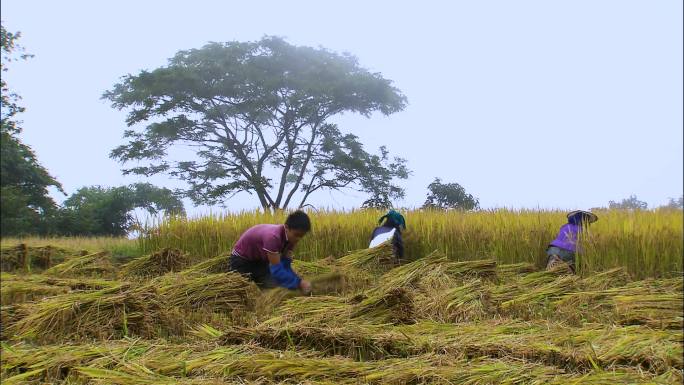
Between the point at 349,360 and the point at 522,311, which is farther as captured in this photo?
the point at 522,311

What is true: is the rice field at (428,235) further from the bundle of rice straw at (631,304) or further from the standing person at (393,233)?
the standing person at (393,233)

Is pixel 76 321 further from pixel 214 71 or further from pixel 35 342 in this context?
pixel 214 71

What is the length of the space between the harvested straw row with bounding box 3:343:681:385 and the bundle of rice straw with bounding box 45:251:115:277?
10.8 feet

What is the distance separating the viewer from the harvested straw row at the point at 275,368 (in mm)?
1712

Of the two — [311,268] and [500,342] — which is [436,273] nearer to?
[311,268]

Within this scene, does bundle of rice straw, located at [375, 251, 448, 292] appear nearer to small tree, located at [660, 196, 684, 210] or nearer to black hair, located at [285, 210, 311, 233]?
Result: black hair, located at [285, 210, 311, 233]

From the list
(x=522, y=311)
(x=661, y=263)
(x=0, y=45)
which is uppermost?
(x=0, y=45)

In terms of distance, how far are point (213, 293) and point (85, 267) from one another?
97.3 inches

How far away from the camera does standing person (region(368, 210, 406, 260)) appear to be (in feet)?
18.3

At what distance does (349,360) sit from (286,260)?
1.82 meters

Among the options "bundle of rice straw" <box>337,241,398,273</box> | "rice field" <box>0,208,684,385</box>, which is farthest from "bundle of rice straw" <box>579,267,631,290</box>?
"bundle of rice straw" <box>337,241,398,273</box>

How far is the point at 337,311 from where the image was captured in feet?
9.61

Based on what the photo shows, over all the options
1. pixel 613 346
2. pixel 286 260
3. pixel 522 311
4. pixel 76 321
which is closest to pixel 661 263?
pixel 613 346

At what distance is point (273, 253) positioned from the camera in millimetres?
3551
